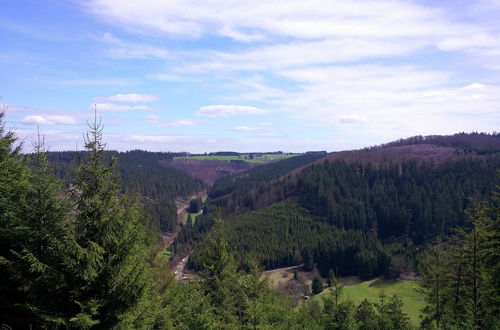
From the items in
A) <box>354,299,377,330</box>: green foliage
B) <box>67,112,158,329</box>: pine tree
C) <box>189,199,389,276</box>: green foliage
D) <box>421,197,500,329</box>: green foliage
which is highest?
<box>67,112,158,329</box>: pine tree

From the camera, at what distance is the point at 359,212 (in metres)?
132

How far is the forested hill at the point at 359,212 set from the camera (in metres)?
97.1

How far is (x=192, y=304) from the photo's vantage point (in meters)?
19.2

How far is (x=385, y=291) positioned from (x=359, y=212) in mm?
59191

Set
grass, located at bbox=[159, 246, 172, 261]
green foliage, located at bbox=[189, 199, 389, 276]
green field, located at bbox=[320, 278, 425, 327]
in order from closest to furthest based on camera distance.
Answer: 1. grass, located at bbox=[159, 246, 172, 261]
2. green field, located at bbox=[320, 278, 425, 327]
3. green foliage, located at bbox=[189, 199, 389, 276]

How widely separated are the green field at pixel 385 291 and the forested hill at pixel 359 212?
4.11 m

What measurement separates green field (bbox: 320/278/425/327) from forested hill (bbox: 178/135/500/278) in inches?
162

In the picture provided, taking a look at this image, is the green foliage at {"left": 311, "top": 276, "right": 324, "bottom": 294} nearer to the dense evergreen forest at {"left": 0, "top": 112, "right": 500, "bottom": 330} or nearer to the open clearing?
the open clearing

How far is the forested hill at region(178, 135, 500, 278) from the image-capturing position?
97125 mm

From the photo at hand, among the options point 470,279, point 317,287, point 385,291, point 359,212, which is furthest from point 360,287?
point 470,279

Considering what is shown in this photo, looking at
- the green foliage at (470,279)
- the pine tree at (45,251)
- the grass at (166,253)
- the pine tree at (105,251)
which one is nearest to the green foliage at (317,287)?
the grass at (166,253)

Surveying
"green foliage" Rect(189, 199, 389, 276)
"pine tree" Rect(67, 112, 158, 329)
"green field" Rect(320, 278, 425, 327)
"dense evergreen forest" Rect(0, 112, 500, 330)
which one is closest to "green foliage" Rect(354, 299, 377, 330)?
"dense evergreen forest" Rect(0, 112, 500, 330)

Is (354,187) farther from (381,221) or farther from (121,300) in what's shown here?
(121,300)

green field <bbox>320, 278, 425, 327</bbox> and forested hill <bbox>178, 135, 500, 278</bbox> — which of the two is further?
forested hill <bbox>178, 135, 500, 278</bbox>
